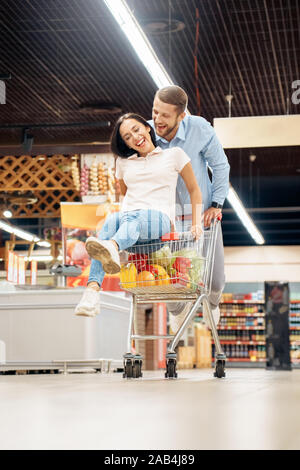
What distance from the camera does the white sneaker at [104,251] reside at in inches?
A: 120

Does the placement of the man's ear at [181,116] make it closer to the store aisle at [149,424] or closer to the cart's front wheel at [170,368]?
the cart's front wheel at [170,368]

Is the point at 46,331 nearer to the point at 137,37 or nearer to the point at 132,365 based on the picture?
the point at 137,37

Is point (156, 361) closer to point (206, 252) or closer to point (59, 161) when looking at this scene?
point (59, 161)

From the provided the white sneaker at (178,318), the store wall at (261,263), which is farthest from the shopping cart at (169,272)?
the store wall at (261,263)

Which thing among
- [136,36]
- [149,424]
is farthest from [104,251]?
[136,36]

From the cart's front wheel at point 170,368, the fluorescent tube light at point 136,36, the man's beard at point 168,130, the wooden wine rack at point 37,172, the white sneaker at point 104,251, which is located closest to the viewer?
the white sneaker at point 104,251

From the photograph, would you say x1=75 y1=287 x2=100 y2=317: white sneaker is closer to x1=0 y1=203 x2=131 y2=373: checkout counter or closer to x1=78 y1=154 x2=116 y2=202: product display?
x1=0 y1=203 x2=131 y2=373: checkout counter

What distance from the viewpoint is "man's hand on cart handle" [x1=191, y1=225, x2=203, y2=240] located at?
3.51 metres

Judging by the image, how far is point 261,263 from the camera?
59.9 feet

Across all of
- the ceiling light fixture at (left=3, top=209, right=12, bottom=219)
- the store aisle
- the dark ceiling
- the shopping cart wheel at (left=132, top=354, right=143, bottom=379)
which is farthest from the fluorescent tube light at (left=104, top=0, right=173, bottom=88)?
the ceiling light fixture at (left=3, top=209, right=12, bottom=219)

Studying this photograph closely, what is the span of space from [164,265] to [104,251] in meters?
0.49

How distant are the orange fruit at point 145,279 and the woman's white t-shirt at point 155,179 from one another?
0.99 ft
